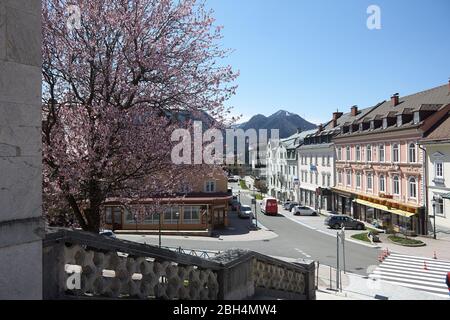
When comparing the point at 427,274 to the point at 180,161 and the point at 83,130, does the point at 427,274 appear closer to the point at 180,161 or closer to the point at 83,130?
the point at 180,161

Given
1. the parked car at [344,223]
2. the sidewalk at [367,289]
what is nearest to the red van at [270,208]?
the parked car at [344,223]

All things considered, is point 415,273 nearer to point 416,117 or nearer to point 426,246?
point 426,246

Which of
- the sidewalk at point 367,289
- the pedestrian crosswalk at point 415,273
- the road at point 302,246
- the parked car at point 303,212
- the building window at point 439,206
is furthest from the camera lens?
the parked car at point 303,212

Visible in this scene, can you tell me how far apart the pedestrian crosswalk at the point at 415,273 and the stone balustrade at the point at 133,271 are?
1480 centimetres

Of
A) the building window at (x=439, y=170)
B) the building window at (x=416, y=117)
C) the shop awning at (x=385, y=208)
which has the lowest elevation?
the shop awning at (x=385, y=208)

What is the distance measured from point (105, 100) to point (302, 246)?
82.8 feet

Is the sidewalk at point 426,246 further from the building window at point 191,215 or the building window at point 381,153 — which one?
the building window at point 191,215

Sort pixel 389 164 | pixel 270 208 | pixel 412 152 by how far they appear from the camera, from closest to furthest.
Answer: pixel 412 152 < pixel 389 164 < pixel 270 208

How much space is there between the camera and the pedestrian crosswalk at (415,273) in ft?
65.4

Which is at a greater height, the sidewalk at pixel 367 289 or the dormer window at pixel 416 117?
the dormer window at pixel 416 117

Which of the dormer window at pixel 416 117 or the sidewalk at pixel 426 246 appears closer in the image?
the sidewalk at pixel 426 246

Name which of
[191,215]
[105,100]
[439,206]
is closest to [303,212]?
[191,215]

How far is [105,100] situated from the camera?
7.77 metres
